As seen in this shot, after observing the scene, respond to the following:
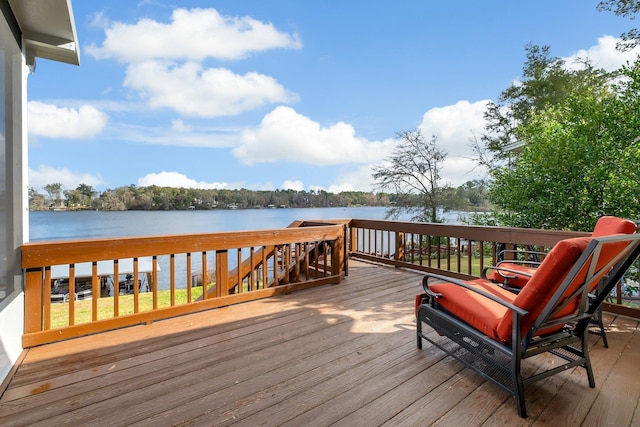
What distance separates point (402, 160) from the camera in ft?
44.6

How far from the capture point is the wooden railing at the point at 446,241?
364cm

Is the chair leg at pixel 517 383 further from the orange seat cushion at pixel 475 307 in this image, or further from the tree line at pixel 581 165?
the tree line at pixel 581 165

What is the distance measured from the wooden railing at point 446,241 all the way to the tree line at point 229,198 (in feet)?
14.3

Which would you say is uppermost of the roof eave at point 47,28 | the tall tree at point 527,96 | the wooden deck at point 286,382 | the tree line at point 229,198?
the tall tree at point 527,96

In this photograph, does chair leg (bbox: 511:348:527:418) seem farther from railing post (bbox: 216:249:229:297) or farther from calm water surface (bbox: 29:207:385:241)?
calm water surface (bbox: 29:207:385:241)

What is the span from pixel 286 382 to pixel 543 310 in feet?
5.43

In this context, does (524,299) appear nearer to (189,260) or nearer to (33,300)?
(189,260)

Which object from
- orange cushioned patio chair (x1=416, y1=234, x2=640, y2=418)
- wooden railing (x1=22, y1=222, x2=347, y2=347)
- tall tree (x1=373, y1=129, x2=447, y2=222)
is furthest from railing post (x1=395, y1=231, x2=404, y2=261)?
tall tree (x1=373, y1=129, x2=447, y2=222)

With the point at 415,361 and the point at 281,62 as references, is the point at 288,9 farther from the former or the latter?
the point at 415,361

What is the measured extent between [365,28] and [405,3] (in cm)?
133

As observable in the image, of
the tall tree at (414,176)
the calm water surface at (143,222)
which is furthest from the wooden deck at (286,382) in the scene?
the tall tree at (414,176)

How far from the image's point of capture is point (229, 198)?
12680 millimetres

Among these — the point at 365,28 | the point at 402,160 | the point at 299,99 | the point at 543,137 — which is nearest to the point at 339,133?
the point at 299,99

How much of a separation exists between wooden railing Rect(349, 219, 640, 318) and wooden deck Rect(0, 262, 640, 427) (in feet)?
3.37
